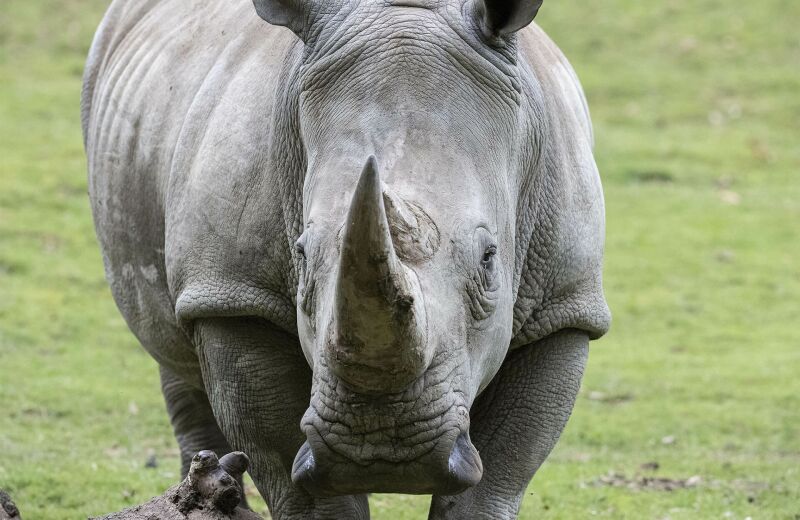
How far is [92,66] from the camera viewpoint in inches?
289

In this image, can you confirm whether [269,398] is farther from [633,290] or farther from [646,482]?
[633,290]

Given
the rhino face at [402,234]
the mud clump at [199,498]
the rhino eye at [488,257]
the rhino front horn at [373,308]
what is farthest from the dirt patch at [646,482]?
the rhino front horn at [373,308]

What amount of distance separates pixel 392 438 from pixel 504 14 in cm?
131

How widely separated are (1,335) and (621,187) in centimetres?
793

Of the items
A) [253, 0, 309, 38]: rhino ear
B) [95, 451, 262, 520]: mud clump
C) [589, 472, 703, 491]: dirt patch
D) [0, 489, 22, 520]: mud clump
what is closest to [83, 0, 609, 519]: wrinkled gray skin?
[253, 0, 309, 38]: rhino ear

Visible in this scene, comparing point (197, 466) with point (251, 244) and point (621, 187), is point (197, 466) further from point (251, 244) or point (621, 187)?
point (621, 187)

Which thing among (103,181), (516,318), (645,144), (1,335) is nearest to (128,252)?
(103,181)

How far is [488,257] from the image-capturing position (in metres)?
4.01

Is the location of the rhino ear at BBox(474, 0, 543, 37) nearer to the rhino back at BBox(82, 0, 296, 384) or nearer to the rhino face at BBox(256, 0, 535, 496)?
the rhino face at BBox(256, 0, 535, 496)

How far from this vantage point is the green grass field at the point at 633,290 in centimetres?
816

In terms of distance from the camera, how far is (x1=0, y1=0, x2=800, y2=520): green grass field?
816cm

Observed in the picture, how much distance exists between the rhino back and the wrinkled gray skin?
0.04 feet

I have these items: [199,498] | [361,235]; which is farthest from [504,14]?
[199,498]

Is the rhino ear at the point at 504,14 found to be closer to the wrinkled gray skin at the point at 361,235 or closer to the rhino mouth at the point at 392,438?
the wrinkled gray skin at the point at 361,235
